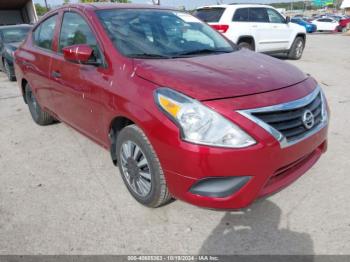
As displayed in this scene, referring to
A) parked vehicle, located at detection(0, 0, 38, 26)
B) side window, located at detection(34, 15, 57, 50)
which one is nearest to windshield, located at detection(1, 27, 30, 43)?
side window, located at detection(34, 15, 57, 50)

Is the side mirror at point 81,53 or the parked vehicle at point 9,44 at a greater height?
the side mirror at point 81,53

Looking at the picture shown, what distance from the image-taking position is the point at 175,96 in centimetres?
232

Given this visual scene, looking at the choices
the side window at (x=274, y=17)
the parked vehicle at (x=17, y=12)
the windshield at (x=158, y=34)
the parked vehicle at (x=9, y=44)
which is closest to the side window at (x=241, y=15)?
the side window at (x=274, y=17)

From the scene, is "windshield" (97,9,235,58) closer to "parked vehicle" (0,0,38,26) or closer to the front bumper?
the front bumper

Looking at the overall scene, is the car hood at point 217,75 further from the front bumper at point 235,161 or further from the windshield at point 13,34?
the windshield at point 13,34

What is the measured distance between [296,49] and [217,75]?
31.6 ft

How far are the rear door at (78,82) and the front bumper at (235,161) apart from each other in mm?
1006

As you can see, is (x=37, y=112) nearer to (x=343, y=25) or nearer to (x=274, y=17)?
(x=274, y=17)

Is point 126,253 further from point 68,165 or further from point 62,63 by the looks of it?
point 62,63

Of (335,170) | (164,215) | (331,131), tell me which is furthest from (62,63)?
(331,131)

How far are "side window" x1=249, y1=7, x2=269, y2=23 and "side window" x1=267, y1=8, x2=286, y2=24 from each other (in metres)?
0.19

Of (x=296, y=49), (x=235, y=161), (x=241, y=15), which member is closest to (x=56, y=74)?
(x=235, y=161)

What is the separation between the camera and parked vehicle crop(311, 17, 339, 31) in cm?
3048

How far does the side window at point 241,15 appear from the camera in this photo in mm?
9172
